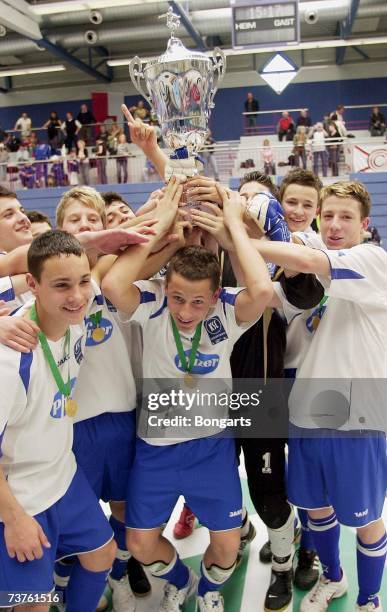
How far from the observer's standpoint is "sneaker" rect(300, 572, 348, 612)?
Answer: 7.80 ft

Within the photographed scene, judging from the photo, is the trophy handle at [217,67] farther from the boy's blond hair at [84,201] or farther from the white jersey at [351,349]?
the white jersey at [351,349]

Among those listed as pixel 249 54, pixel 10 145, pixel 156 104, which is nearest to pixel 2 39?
pixel 10 145

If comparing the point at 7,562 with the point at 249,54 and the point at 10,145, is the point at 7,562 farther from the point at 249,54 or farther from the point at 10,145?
the point at 249,54

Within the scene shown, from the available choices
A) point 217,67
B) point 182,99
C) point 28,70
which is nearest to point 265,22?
point 217,67

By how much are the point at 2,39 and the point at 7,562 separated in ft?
59.7

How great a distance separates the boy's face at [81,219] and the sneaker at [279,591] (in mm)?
1791

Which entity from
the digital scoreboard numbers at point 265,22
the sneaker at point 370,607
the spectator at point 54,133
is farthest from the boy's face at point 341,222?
the spectator at point 54,133

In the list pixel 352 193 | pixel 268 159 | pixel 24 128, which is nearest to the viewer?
pixel 352 193

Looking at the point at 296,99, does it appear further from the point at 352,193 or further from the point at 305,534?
the point at 305,534

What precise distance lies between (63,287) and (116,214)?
1092 mm

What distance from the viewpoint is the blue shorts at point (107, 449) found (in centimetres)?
224

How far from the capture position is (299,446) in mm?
2260

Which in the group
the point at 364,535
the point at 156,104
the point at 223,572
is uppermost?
the point at 156,104

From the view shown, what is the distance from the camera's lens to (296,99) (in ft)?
63.6
